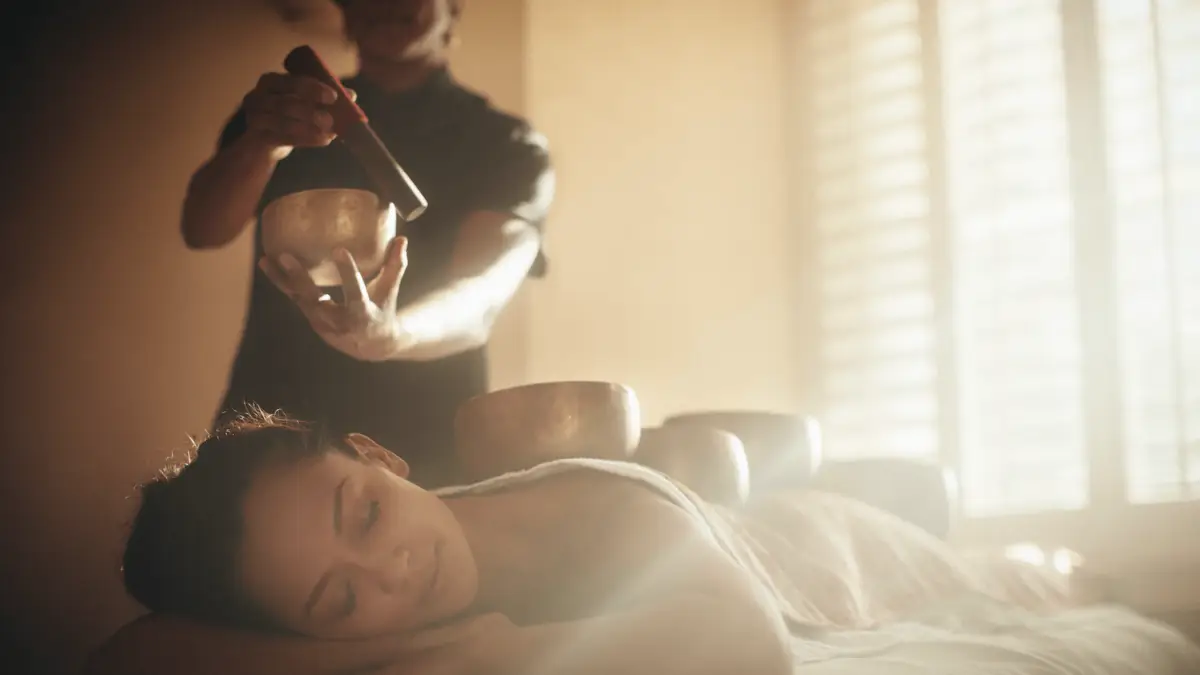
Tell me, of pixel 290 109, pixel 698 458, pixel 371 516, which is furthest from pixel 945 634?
pixel 290 109

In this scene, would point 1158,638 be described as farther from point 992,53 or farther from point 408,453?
point 992,53

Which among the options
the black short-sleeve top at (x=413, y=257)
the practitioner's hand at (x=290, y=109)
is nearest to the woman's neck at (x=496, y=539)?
the black short-sleeve top at (x=413, y=257)

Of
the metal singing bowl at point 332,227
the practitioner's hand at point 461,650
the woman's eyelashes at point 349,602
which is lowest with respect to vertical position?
the practitioner's hand at point 461,650

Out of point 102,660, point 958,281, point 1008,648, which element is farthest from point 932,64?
point 102,660

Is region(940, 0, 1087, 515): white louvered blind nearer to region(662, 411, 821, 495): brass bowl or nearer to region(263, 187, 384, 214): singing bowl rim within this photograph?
region(662, 411, 821, 495): brass bowl

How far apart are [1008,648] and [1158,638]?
0.69 feet

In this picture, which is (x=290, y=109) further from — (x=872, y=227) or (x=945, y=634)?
(x=872, y=227)

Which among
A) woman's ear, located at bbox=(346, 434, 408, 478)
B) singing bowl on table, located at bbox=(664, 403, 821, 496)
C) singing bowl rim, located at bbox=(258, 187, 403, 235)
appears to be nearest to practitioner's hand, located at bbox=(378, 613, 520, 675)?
woman's ear, located at bbox=(346, 434, 408, 478)

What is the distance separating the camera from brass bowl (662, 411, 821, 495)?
0.86 m

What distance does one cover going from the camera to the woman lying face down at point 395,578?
0.46 metres

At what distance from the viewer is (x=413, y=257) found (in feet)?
2.25

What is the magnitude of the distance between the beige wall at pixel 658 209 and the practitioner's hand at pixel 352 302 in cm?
21

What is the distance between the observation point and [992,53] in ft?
4.23

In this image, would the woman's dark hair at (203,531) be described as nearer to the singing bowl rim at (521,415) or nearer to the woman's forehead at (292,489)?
the woman's forehead at (292,489)
